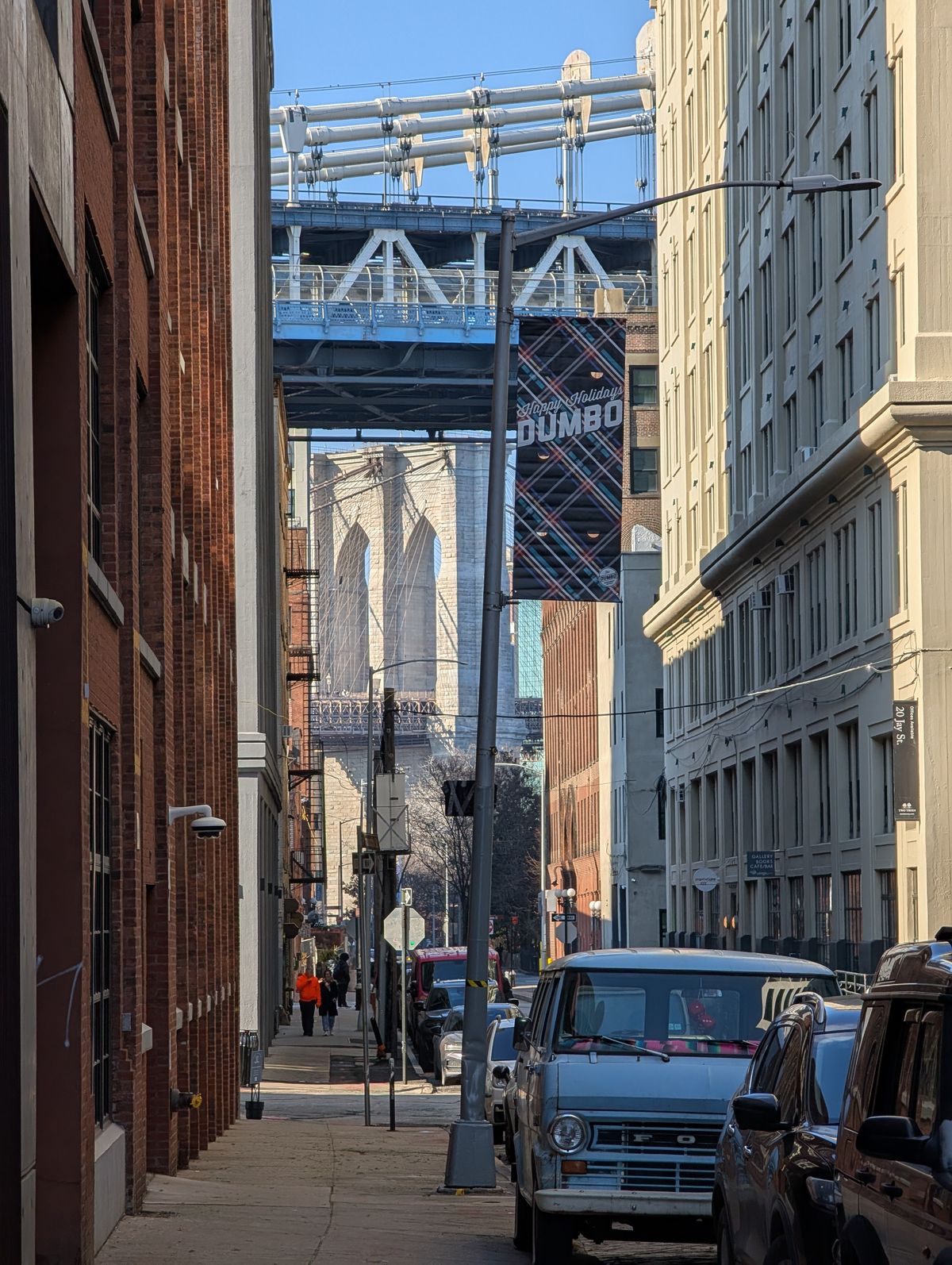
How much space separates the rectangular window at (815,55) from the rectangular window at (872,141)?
343 centimetres

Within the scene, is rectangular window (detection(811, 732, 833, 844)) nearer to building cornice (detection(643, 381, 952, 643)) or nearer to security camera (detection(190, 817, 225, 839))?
building cornice (detection(643, 381, 952, 643))

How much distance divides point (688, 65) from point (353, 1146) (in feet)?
162

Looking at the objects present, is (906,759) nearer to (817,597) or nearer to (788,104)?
(817,597)

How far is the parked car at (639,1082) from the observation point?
11.5m

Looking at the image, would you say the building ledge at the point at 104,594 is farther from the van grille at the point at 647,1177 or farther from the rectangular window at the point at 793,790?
the rectangular window at the point at 793,790

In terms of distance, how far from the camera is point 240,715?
3934cm

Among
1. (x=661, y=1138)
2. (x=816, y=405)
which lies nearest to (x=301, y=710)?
(x=816, y=405)

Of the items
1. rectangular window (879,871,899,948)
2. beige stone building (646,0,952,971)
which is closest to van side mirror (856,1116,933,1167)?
beige stone building (646,0,952,971)

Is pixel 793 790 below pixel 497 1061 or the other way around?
the other way around

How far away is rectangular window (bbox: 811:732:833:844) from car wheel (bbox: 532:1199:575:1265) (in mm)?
33595

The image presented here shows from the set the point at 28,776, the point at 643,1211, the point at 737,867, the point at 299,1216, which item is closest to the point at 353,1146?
the point at 299,1216

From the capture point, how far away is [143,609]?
1773 cm

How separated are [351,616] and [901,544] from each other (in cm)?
15989

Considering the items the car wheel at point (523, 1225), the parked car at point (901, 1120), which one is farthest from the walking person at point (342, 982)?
the parked car at point (901, 1120)
